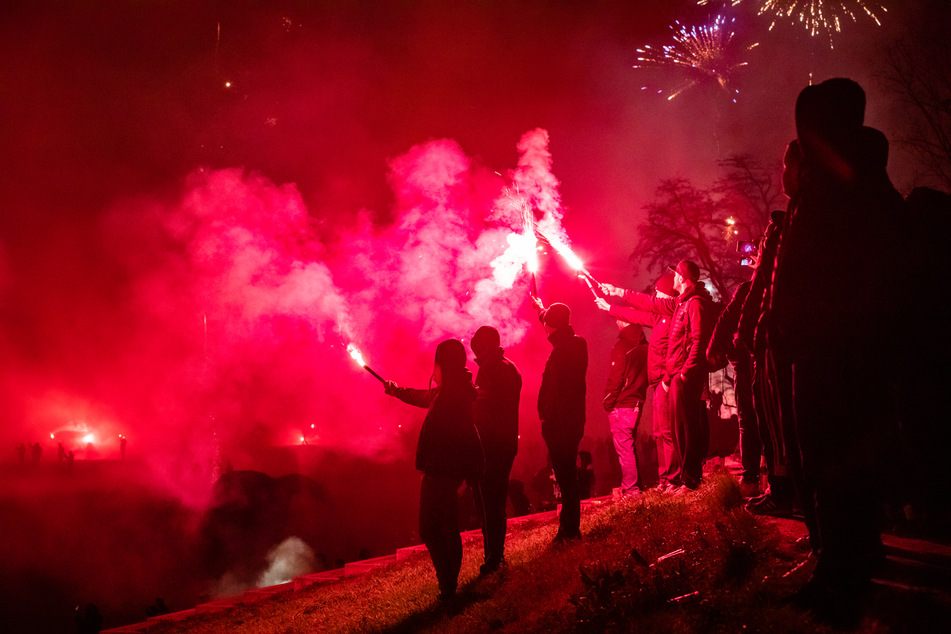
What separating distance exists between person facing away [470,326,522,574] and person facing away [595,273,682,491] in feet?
7.07

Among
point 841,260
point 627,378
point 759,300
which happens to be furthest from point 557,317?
point 841,260

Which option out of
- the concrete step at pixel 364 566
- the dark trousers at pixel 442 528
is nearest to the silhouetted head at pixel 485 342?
the dark trousers at pixel 442 528

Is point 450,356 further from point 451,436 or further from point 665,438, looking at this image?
point 665,438

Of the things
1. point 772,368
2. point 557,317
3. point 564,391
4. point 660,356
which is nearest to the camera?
point 772,368

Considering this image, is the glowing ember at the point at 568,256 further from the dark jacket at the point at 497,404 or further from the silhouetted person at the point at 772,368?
the silhouetted person at the point at 772,368

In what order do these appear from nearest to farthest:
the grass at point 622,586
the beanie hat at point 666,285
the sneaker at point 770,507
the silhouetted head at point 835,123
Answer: the silhouetted head at point 835,123 → the grass at point 622,586 → the sneaker at point 770,507 → the beanie hat at point 666,285

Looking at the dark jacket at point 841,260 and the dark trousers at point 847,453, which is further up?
the dark jacket at point 841,260

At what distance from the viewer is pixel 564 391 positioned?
6270 mm

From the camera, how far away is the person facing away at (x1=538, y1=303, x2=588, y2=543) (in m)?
6.08

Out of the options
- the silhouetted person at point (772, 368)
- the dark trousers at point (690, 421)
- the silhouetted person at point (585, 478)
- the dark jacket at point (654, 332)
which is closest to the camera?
the silhouetted person at point (772, 368)

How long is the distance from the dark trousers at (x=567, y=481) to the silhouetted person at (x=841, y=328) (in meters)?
3.16

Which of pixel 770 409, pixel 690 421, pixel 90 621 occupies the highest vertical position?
pixel 770 409

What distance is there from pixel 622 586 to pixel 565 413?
96.2 inches

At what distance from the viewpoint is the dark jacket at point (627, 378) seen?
8508 millimetres
